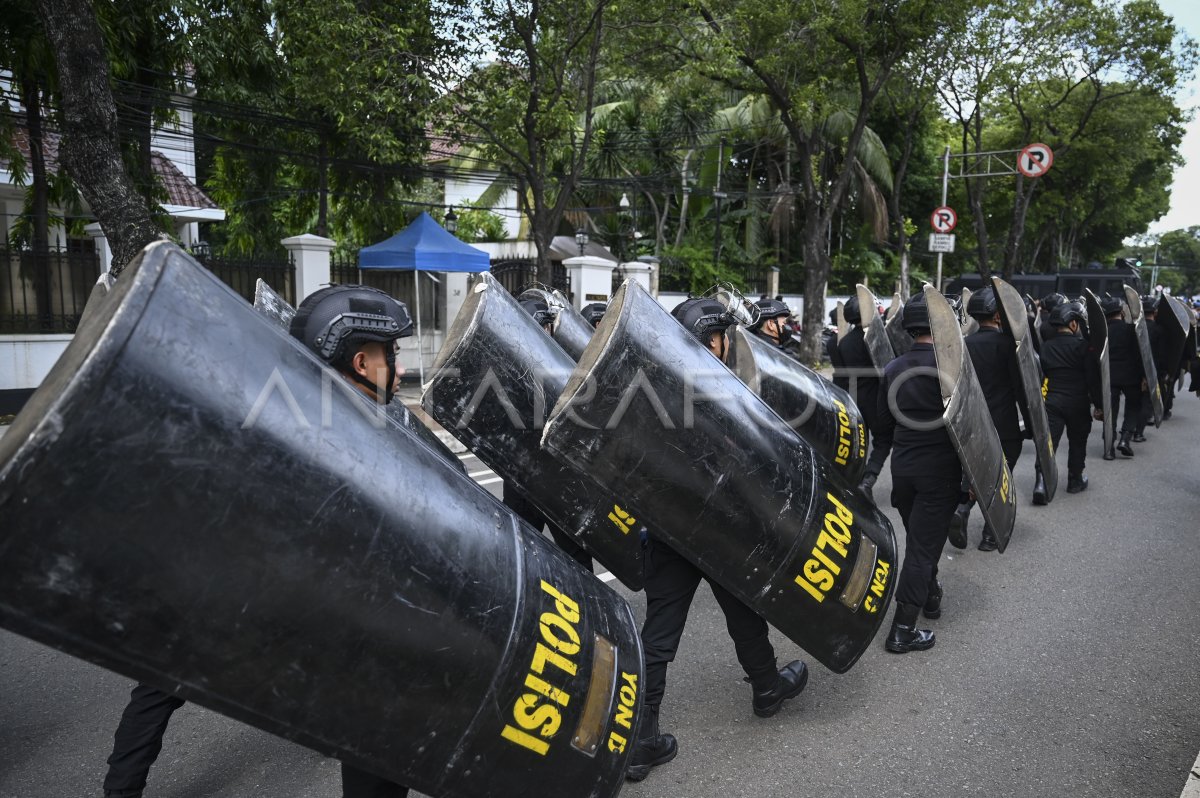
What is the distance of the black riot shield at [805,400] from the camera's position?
4148 mm

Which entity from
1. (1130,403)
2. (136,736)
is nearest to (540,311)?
(136,736)

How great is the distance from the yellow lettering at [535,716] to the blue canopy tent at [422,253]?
1116 centimetres

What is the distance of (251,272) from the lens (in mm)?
12188

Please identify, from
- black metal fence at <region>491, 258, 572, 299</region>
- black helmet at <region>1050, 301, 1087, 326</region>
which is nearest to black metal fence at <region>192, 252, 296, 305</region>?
black metal fence at <region>491, 258, 572, 299</region>

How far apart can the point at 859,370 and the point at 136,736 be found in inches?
220

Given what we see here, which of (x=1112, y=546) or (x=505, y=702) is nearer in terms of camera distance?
(x=505, y=702)

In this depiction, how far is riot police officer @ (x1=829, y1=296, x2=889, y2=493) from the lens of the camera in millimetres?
6781

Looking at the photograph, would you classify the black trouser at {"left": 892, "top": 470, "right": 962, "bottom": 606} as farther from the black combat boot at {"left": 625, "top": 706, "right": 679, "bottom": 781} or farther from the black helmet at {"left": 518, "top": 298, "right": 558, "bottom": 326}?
the black helmet at {"left": 518, "top": 298, "right": 558, "bottom": 326}

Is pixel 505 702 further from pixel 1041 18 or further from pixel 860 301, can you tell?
pixel 1041 18

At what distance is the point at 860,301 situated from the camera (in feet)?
22.3

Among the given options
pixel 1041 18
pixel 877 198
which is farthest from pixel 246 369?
pixel 877 198

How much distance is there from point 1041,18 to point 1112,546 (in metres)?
15.4

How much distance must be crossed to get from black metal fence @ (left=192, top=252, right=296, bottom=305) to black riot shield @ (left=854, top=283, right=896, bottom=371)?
28.2 feet

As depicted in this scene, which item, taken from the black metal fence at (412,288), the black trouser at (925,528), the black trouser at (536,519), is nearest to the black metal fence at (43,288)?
the black metal fence at (412,288)
